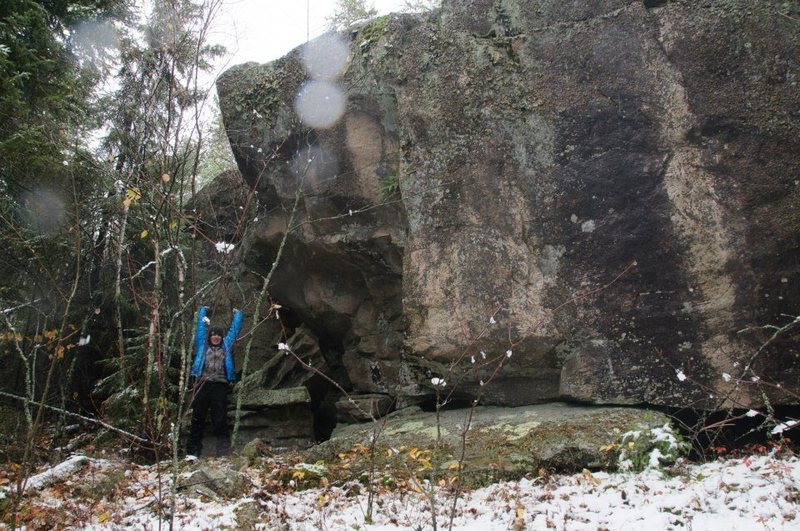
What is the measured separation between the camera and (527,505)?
4176 millimetres

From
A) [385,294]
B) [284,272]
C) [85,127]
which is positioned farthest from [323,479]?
[85,127]

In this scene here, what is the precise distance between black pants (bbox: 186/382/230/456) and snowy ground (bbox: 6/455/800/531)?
6.38 ft

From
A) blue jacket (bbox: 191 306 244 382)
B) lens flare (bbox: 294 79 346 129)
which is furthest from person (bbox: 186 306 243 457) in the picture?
lens flare (bbox: 294 79 346 129)

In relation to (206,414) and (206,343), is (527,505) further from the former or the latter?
(206,414)

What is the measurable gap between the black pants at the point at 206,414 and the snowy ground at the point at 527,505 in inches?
76.5

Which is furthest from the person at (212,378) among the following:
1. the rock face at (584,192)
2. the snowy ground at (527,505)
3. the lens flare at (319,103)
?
the lens flare at (319,103)

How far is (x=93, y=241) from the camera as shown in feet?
28.7

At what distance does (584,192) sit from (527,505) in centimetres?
336

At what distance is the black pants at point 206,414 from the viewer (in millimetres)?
7016

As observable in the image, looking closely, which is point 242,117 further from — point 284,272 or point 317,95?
point 284,272

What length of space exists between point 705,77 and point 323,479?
5485 mm

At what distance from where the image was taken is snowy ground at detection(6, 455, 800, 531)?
3.77m

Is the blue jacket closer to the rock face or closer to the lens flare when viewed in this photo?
the rock face

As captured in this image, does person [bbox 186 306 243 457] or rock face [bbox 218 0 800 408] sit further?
person [bbox 186 306 243 457]
